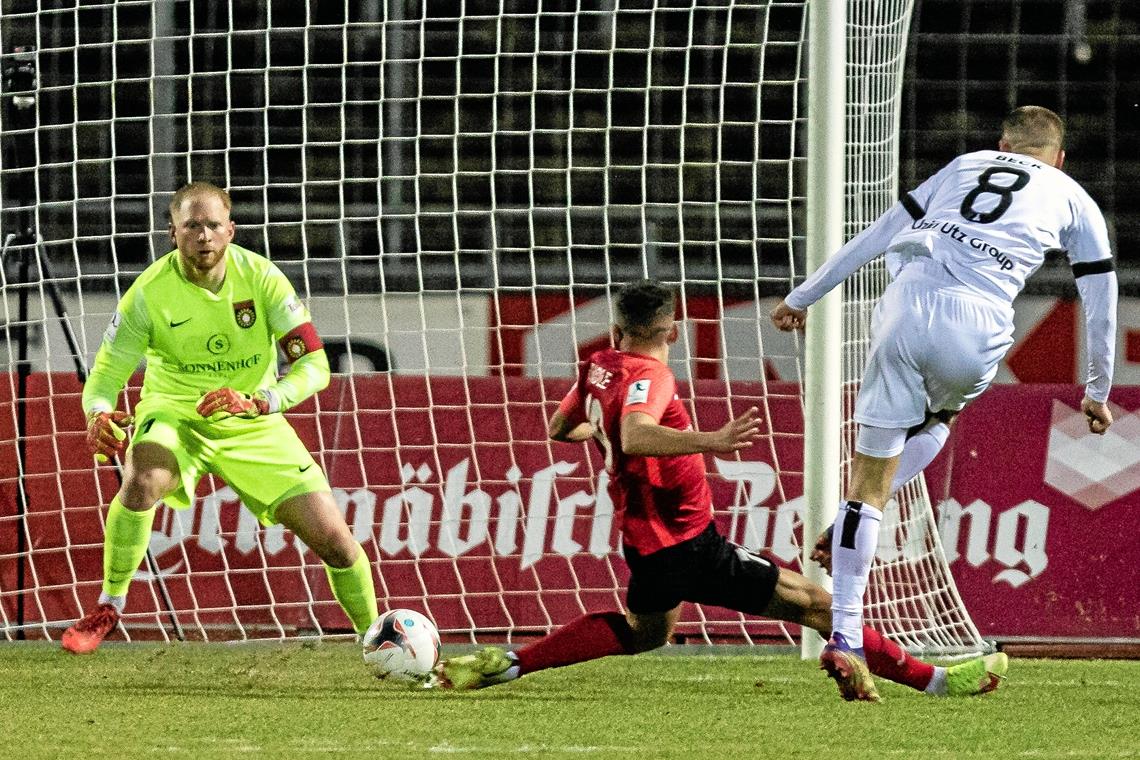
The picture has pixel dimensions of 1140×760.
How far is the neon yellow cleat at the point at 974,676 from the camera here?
17.2 feet

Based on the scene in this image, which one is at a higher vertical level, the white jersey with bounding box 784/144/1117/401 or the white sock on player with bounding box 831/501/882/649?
the white jersey with bounding box 784/144/1117/401

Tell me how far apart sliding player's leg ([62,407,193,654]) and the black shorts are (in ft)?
5.50

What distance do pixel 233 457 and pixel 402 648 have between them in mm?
1014

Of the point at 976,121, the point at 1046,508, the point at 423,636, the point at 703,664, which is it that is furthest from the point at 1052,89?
the point at 423,636

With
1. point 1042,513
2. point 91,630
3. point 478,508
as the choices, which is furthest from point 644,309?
point 1042,513

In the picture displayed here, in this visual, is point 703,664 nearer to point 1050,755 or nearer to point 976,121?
point 1050,755

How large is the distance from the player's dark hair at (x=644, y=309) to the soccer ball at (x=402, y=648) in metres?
1.16

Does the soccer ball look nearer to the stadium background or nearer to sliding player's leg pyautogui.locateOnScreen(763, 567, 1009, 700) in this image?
sliding player's leg pyautogui.locateOnScreen(763, 567, 1009, 700)

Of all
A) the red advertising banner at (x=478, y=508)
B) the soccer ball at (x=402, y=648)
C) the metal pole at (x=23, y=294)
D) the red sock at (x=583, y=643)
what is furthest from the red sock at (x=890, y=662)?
the metal pole at (x=23, y=294)

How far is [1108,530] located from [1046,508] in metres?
0.25

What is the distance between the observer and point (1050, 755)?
14.4 feet

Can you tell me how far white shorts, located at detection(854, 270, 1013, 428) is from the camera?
5109 mm

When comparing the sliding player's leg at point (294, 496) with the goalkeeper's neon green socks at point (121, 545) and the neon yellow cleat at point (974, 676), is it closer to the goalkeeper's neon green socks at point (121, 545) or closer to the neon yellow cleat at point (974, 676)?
the goalkeeper's neon green socks at point (121, 545)

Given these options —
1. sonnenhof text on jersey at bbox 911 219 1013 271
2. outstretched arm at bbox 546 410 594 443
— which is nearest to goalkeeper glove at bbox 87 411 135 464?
outstretched arm at bbox 546 410 594 443
